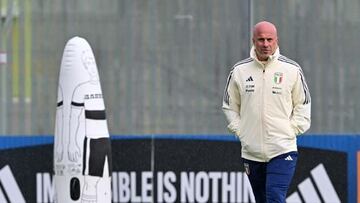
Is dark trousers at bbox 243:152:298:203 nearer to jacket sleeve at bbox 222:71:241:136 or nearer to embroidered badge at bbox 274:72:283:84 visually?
jacket sleeve at bbox 222:71:241:136

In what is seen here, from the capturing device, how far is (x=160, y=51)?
32.5 feet

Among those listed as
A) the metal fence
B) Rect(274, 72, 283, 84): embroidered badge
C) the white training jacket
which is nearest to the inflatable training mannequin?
the metal fence

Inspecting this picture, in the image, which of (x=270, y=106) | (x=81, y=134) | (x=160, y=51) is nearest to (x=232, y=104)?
(x=270, y=106)

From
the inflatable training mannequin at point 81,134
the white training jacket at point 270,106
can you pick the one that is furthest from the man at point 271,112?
the inflatable training mannequin at point 81,134

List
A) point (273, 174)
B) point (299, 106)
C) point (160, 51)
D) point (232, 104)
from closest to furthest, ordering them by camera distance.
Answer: point (273, 174)
point (299, 106)
point (232, 104)
point (160, 51)

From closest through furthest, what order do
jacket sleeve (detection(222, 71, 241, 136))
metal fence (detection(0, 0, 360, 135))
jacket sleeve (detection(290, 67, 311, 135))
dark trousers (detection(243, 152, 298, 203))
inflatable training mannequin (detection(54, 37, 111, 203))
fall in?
dark trousers (detection(243, 152, 298, 203))
jacket sleeve (detection(290, 67, 311, 135))
jacket sleeve (detection(222, 71, 241, 136))
inflatable training mannequin (detection(54, 37, 111, 203))
metal fence (detection(0, 0, 360, 135))

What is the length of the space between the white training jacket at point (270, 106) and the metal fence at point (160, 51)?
7.45ft

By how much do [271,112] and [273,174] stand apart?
445 millimetres

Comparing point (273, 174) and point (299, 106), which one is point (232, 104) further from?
point (273, 174)

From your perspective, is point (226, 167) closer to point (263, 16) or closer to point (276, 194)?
point (263, 16)

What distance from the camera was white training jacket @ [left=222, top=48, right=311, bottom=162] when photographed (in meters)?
7.52

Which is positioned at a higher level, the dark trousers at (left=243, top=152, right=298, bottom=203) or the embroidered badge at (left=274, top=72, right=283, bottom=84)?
the embroidered badge at (left=274, top=72, right=283, bottom=84)

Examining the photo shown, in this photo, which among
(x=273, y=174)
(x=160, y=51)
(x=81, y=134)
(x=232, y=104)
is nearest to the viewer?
(x=273, y=174)

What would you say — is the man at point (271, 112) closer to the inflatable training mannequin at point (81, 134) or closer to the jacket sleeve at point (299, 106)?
the jacket sleeve at point (299, 106)
